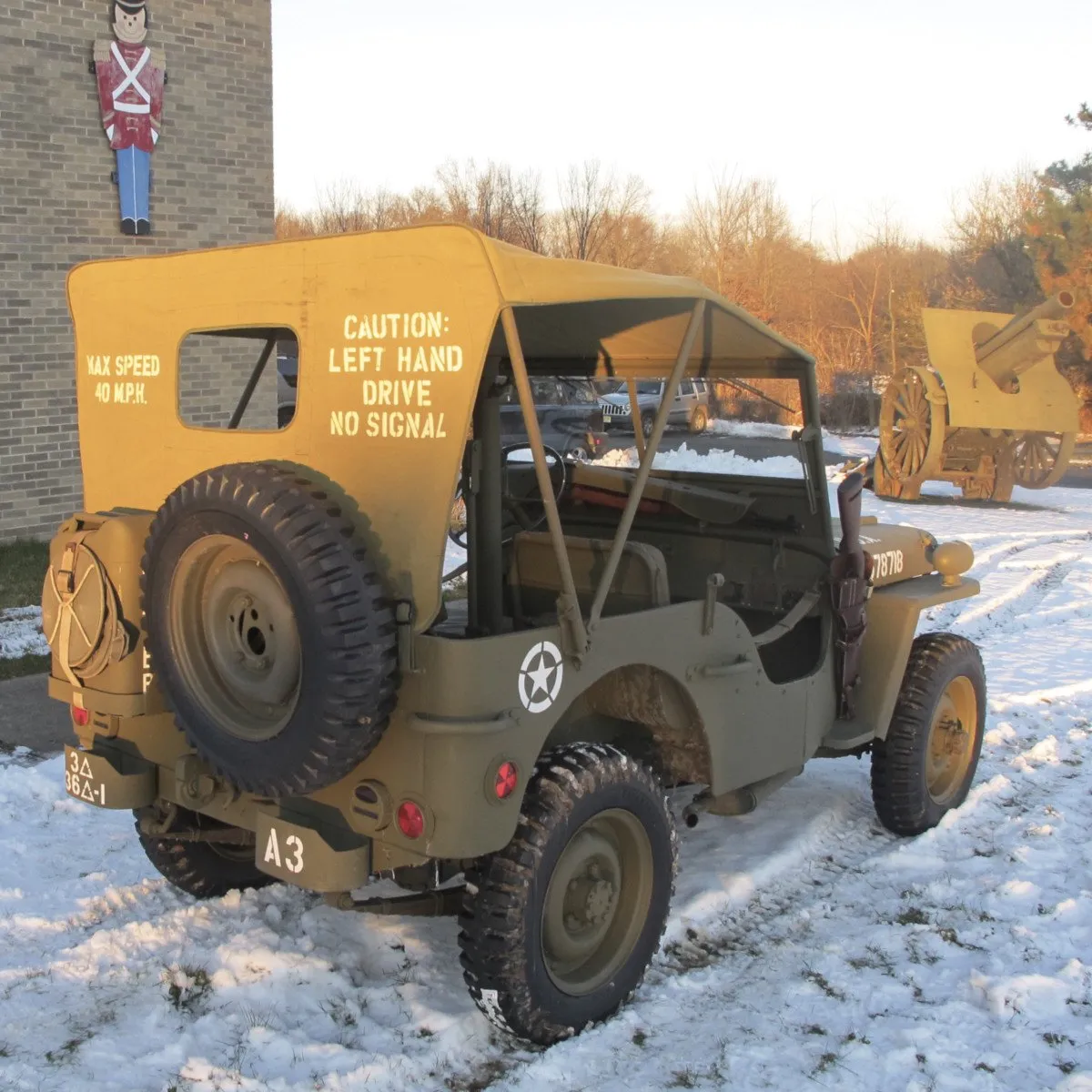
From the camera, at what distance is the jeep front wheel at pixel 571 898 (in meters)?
2.98

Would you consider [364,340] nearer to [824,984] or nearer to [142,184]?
[824,984]

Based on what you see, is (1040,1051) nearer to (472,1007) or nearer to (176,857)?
(472,1007)

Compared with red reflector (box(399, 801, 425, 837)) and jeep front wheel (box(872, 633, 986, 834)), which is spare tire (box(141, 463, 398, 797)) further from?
jeep front wheel (box(872, 633, 986, 834))

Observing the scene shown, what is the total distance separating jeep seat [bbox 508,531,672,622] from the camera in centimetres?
370

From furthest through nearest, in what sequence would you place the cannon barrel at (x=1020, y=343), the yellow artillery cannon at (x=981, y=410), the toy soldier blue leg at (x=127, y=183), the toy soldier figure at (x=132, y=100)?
1. the yellow artillery cannon at (x=981, y=410)
2. the cannon barrel at (x=1020, y=343)
3. the toy soldier blue leg at (x=127, y=183)
4. the toy soldier figure at (x=132, y=100)

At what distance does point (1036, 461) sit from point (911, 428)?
1800mm

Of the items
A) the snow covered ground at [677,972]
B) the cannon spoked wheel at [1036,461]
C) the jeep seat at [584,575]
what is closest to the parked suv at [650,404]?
the jeep seat at [584,575]

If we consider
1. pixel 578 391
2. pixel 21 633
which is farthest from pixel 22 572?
pixel 578 391

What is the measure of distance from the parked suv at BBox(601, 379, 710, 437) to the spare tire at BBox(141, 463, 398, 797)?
1.69 m

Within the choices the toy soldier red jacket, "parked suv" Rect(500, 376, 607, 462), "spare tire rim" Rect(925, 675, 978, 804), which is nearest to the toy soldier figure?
the toy soldier red jacket

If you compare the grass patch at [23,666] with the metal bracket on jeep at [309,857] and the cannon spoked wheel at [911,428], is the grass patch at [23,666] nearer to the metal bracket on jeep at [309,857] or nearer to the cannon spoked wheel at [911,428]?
the metal bracket on jeep at [309,857]

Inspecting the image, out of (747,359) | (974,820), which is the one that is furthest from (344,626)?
(974,820)

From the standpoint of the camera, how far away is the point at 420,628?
2807mm

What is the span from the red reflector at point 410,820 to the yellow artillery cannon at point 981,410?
12.9 m
